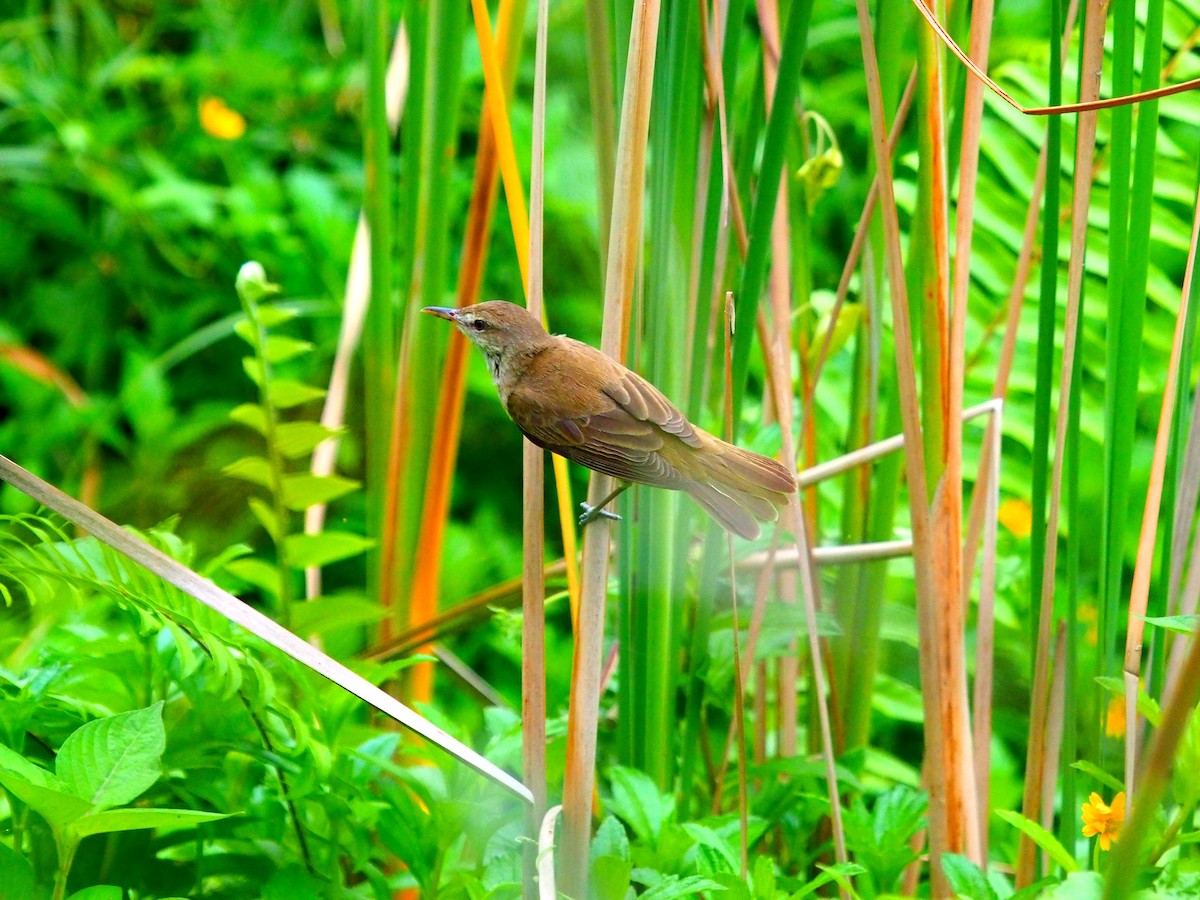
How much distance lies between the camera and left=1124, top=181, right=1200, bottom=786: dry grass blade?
1104mm

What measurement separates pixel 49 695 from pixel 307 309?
1701 mm

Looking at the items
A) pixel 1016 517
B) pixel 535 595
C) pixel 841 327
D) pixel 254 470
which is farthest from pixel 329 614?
pixel 1016 517

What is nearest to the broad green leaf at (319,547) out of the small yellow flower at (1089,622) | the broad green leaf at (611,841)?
the broad green leaf at (611,841)

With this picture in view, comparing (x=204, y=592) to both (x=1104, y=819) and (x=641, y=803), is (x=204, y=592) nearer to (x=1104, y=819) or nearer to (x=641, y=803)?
(x=641, y=803)

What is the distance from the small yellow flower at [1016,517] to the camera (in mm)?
2131

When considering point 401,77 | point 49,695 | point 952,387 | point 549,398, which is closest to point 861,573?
point 952,387

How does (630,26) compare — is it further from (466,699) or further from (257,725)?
(466,699)

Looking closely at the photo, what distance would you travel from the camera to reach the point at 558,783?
1246 mm

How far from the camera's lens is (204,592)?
3.23 feet

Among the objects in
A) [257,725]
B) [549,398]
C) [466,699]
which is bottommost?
[466,699]

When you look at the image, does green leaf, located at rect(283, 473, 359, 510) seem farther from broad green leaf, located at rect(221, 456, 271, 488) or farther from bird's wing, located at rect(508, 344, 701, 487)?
bird's wing, located at rect(508, 344, 701, 487)

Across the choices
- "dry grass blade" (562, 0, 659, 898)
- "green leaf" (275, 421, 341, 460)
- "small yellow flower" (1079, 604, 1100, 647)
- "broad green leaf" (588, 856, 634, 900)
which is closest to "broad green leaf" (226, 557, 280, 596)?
"green leaf" (275, 421, 341, 460)

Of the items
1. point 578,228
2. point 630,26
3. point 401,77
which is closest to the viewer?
point 630,26

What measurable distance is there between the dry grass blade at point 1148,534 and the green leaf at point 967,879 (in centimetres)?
19
